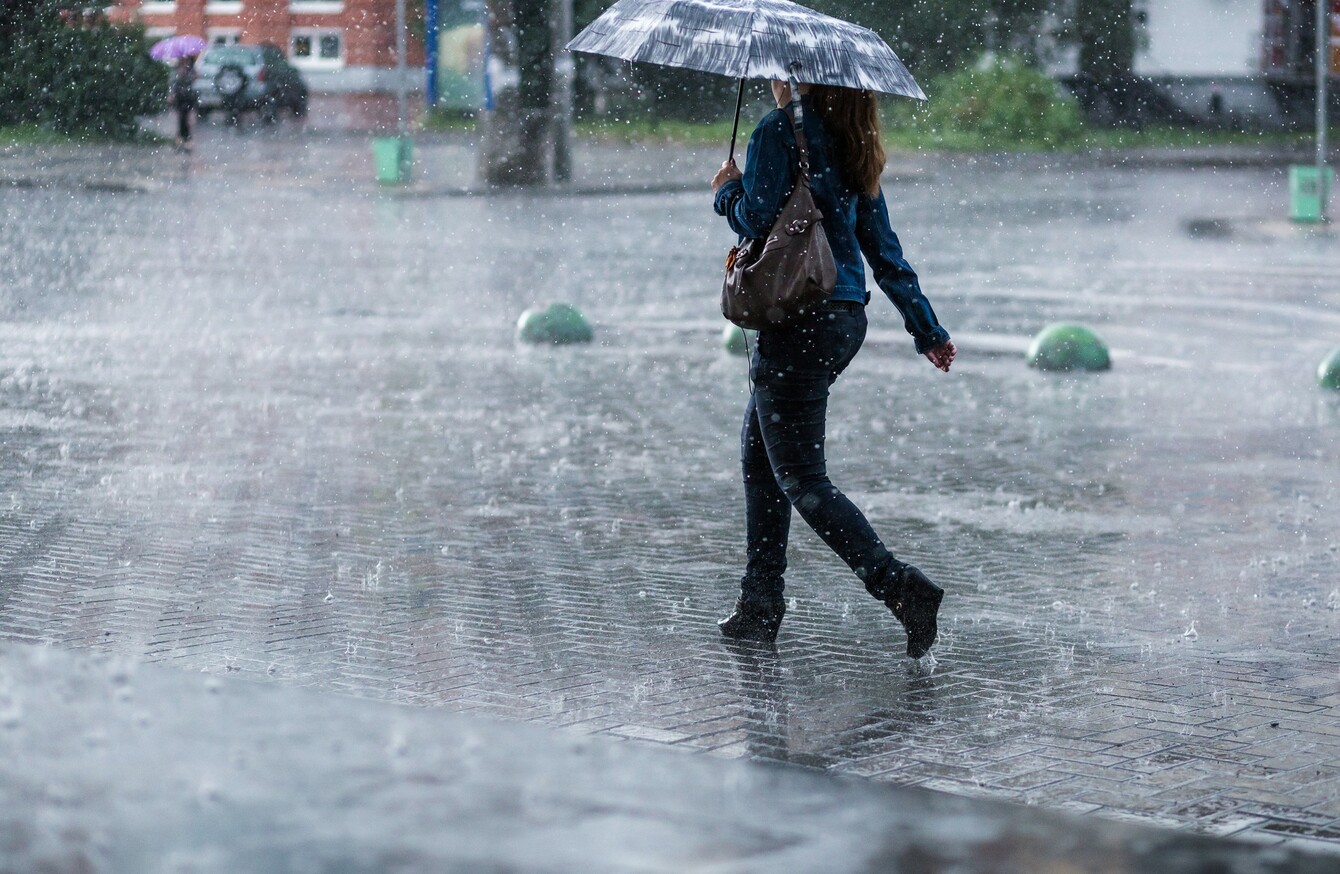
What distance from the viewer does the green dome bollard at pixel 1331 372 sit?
12.5 m

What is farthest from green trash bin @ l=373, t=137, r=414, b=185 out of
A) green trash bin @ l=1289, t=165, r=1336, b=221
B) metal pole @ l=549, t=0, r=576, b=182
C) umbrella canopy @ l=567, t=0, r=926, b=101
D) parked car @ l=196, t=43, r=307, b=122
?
umbrella canopy @ l=567, t=0, r=926, b=101

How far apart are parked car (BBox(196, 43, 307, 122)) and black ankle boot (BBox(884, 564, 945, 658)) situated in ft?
118

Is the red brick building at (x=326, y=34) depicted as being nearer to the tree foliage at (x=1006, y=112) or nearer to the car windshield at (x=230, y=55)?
the car windshield at (x=230, y=55)

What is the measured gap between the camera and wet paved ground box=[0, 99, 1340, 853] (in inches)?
210

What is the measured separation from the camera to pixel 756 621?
622cm

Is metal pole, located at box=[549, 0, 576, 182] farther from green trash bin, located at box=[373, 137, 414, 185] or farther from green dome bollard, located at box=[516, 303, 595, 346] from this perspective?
green dome bollard, located at box=[516, 303, 595, 346]

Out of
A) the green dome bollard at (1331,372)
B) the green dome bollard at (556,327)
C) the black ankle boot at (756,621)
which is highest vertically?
the black ankle boot at (756,621)

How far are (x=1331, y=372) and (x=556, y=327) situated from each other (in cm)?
520

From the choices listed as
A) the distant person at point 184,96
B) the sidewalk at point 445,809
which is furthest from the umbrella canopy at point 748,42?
the distant person at point 184,96

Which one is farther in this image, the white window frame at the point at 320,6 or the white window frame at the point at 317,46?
the white window frame at the point at 320,6

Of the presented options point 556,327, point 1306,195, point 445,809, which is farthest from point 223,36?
point 445,809

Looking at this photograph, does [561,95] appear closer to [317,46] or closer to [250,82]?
[250,82]

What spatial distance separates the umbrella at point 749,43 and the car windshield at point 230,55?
36918 mm

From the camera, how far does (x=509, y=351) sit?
14219 mm
